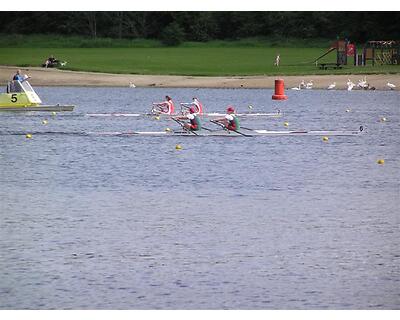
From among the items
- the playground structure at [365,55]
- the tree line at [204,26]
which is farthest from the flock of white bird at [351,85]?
the tree line at [204,26]

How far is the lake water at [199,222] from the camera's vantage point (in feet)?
48.2

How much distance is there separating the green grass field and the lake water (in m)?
35.0

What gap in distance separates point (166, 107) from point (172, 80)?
91.8 ft

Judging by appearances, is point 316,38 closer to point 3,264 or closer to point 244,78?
point 244,78

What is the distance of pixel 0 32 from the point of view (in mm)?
83312

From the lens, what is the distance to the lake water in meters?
14.7

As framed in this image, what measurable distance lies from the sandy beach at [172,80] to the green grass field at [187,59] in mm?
1700

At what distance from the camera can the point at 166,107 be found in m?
44.7

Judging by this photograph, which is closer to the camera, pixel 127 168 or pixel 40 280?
pixel 40 280

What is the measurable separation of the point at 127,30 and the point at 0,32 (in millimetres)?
14497

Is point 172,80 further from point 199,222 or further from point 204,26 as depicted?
point 199,222

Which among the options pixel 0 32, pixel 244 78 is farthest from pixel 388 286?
pixel 0 32

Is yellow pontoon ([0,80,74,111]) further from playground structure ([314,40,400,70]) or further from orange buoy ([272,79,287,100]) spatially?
playground structure ([314,40,400,70])

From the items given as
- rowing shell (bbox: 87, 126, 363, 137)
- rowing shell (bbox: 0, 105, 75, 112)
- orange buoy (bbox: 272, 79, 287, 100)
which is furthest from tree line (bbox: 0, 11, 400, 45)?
rowing shell (bbox: 87, 126, 363, 137)
